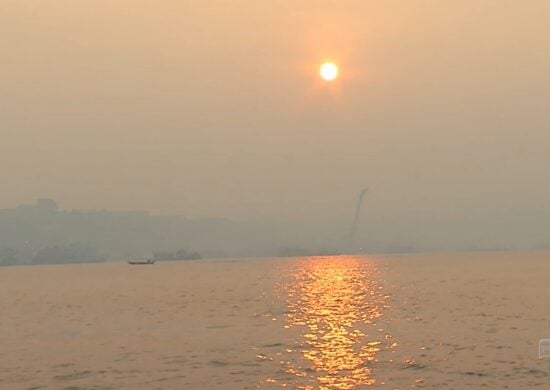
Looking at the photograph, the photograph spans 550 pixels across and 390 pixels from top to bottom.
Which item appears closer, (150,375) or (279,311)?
(150,375)

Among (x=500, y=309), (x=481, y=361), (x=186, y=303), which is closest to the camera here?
(x=481, y=361)

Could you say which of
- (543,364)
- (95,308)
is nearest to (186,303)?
(95,308)

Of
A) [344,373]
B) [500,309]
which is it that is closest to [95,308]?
[500,309]

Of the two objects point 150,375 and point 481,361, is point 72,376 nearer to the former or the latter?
point 150,375

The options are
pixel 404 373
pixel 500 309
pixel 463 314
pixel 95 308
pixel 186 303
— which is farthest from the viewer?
pixel 186 303

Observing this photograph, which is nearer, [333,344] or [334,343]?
[333,344]

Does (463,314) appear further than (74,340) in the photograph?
Yes

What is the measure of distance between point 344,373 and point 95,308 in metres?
91.2

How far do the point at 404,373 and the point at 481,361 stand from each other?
9577 mm

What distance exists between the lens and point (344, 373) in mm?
53594

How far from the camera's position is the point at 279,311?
113625 mm

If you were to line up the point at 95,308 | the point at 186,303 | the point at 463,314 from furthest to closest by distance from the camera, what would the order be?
the point at 186,303 → the point at 95,308 → the point at 463,314

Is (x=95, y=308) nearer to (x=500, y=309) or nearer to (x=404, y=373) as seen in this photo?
(x=500, y=309)

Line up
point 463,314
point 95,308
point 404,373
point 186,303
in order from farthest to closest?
point 186,303, point 95,308, point 463,314, point 404,373
